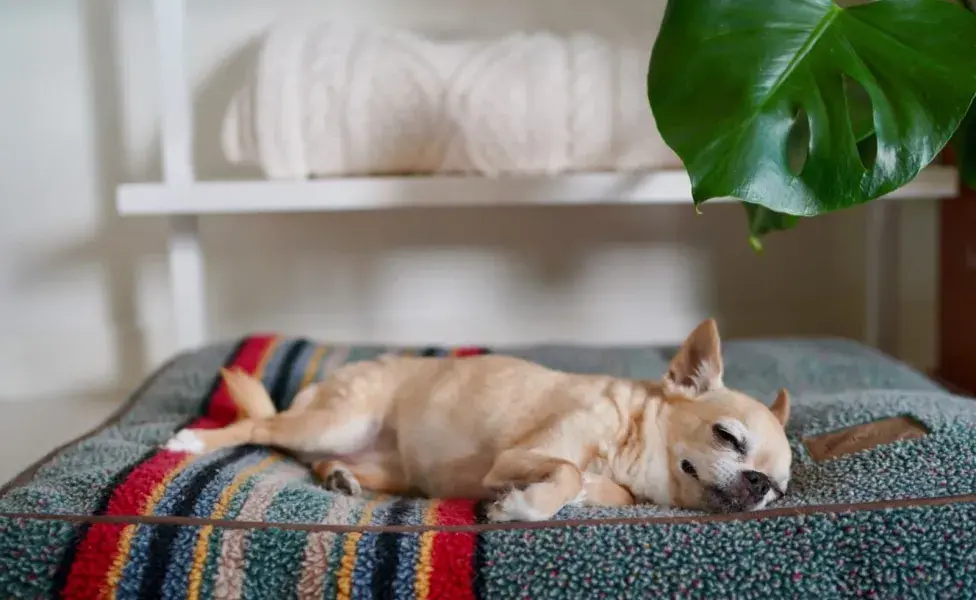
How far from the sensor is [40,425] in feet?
5.52

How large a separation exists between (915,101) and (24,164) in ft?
5.75

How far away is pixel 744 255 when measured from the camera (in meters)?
1.91

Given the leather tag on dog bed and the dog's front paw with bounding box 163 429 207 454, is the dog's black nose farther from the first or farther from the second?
the dog's front paw with bounding box 163 429 207 454

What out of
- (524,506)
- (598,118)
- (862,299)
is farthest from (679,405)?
(862,299)

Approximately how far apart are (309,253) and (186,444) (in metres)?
0.90

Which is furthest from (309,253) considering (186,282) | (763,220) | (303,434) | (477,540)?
(477,540)

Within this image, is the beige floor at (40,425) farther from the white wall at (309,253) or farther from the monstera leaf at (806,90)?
the monstera leaf at (806,90)

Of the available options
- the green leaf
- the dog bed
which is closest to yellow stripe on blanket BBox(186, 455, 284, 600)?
the dog bed

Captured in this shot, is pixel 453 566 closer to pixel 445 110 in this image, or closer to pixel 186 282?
pixel 445 110

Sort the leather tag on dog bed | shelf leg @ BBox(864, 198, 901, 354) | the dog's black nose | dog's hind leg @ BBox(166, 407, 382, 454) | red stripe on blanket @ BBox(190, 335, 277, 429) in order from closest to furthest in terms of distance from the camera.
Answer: the dog's black nose → the leather tag on dog bed → dog's hind leg @ BBox(166, 407, 382, 454) → red stripe on blanket @ BBox(190, 335, 277, 429) → shelf leg @ BBox(864, 198, 901, 354)

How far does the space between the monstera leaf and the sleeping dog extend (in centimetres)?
19

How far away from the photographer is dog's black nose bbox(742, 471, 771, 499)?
83cm

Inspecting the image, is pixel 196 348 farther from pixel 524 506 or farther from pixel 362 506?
pixel 524 506

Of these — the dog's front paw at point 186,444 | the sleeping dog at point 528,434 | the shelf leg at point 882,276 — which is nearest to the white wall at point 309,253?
the shelf leg at point 882,276
